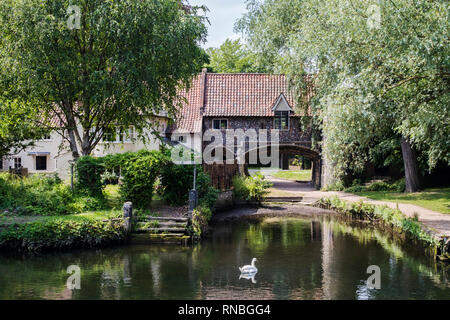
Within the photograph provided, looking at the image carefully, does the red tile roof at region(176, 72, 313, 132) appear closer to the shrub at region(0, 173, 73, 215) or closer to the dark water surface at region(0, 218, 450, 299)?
the shrub at region(0, 173, 73, 215)

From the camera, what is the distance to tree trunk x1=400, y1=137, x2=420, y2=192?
26.2 m

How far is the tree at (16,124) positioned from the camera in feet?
62.3

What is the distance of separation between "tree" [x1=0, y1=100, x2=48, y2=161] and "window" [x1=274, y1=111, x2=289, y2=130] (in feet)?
60.0

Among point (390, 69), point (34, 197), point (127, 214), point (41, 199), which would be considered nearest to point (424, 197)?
point (390, 69)

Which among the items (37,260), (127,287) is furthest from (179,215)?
(127,287)

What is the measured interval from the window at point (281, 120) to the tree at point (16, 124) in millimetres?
18292

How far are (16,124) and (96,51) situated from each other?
471 centimetres

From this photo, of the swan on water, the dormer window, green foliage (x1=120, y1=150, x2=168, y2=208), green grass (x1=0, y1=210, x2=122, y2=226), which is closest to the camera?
the swan on water

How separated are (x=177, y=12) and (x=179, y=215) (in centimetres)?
954

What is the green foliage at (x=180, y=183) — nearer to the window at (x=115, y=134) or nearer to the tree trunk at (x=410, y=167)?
the window at (x=115, y=134)

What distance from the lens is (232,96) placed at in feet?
119

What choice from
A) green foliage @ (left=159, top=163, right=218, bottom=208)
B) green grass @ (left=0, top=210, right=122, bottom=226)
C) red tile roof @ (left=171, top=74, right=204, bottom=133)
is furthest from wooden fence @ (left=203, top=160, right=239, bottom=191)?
green grass @ (left=0, top=210, right=122, bottom=226)

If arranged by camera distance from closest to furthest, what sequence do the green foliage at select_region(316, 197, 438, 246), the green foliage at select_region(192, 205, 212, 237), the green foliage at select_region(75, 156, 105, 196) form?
the green foliage at select_region(316, 197, 438, 246) < the green foliage at select_region(192, 205, 212, 237) < the green foliage at select_region(75, 156, 105, 196)

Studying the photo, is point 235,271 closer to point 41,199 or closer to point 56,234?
point 56,234
